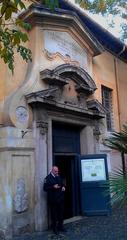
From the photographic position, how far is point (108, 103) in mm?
13711

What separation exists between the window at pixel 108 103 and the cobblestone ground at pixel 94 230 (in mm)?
4136

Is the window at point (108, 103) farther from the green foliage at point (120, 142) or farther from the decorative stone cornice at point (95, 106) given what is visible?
the green foliage at point (120, 142)

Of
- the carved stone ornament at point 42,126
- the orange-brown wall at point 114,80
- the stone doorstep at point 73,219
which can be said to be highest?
the orange-brown wall at point 114,80

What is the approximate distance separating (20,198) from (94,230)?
2068mm

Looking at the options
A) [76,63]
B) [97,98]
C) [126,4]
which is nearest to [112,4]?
[126,4]

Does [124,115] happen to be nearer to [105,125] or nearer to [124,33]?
[105,125]

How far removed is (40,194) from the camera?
28.9ft

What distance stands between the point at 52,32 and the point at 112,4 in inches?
109

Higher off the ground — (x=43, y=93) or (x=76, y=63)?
(x=76, y=63)

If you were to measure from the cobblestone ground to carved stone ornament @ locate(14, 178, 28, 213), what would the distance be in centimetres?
67

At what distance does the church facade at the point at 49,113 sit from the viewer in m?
8.42

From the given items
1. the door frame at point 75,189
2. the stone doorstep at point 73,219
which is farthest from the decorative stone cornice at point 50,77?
the stone doorstep at point 73,219

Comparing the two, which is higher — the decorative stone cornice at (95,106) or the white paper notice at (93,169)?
the decorative stone cornice at (95,106)

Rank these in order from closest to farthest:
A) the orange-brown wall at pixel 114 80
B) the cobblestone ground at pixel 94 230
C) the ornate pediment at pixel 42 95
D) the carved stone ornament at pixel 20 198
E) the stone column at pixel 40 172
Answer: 1. the cobblestone ground at pixel 94 230
2. the carved stone ornament at pixel 20 198
3. the stone column at pixel 40 172
4. the ornate pediment at pixel 42 95
5. the orange-brown wall at pixel 114 80
